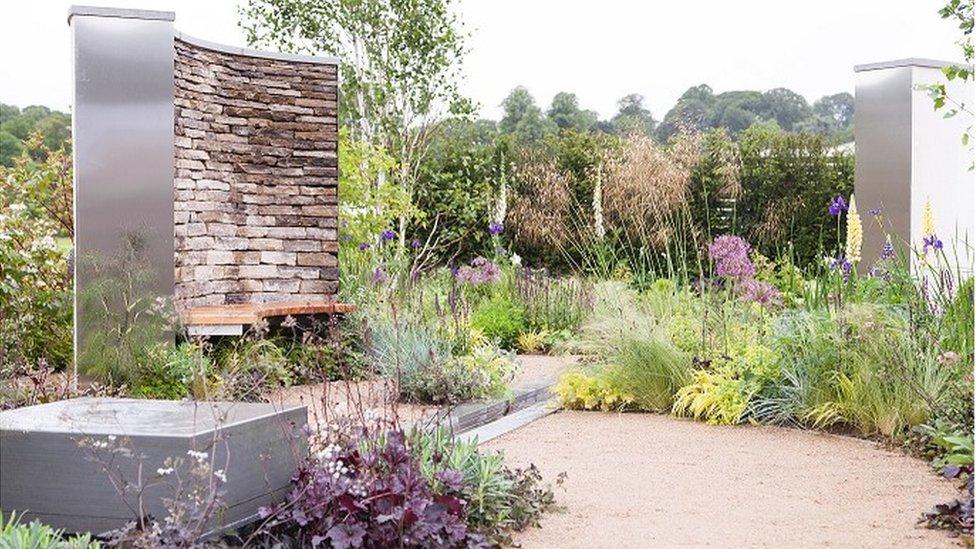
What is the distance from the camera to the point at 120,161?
629cm

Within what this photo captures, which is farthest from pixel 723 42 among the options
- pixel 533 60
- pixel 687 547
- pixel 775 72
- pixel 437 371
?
pixel 687 547

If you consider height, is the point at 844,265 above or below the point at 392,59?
below

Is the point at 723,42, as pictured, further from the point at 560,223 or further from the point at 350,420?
the point at 350,420

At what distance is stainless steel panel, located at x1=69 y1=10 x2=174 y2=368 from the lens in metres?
6.12

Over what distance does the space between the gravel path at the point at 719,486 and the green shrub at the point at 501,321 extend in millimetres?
3104

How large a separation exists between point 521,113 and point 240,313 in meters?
18.5

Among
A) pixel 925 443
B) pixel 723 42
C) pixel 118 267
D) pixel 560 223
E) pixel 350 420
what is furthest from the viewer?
pixel 723 42

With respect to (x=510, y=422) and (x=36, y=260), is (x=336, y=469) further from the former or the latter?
(x=36, y=260)

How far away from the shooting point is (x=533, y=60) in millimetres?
22094

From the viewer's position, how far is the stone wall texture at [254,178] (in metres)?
7.33

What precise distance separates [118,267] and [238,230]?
1626mm

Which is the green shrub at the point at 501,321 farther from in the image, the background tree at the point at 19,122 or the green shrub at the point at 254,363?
the background tree at the point at 19,122

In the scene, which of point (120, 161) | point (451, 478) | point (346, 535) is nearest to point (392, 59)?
point (120, 161)

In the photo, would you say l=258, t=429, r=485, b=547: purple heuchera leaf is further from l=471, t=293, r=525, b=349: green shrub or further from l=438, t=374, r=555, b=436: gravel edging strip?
l=471, t=293, r=525, b=349: green shrub
